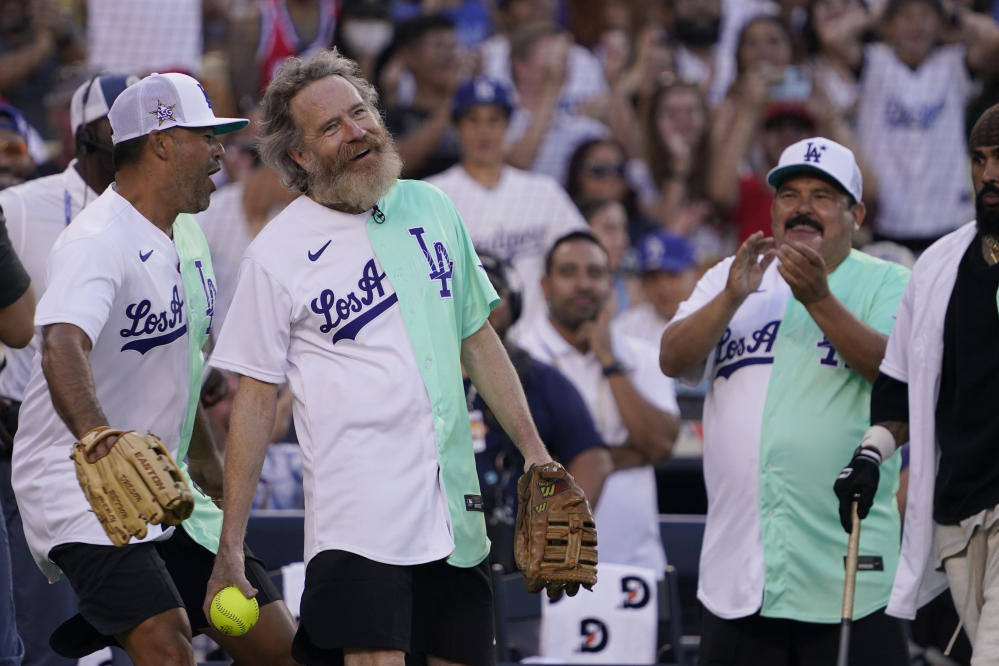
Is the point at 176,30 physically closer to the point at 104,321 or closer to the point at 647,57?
the point at 647,57

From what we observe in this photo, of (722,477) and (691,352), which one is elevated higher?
(691,352)

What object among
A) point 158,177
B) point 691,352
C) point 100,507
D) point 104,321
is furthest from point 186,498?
point 691,352

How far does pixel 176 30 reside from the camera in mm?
9828

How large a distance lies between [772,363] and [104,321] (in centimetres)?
218

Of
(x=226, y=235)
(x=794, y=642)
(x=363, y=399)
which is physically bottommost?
(x=794, y=642)

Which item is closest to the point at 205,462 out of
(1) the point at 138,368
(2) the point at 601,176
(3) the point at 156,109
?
(1) the point at 138,368

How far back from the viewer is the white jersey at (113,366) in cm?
415

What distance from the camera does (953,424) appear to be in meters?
4.48

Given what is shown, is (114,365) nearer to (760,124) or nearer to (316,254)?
(316,254)

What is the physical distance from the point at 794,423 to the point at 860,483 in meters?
0.51

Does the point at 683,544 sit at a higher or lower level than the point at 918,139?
lower

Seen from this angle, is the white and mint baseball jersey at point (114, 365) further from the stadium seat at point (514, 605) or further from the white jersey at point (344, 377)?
the stadium seat at point (514, 605)

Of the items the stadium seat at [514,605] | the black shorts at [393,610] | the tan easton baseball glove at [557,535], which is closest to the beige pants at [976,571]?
the tan easton baseball glove at [557,535]

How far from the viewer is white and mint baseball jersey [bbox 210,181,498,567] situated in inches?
155
